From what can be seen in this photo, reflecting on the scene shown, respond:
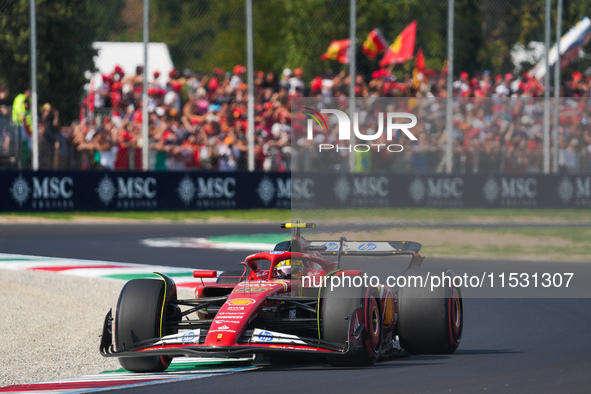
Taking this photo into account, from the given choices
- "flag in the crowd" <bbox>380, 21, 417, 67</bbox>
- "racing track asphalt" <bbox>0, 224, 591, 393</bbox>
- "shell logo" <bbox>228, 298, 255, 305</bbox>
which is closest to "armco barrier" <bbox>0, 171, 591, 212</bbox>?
"flag in the crowd" <bbox>380, 21, 417, 67</bbox>

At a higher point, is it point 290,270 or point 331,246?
point 331,246

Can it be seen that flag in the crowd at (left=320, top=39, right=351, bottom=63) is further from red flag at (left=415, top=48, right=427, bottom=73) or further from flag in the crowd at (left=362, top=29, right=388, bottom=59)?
red flag at (left=415, top=48, right=427, bottom=73)

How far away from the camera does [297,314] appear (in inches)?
256

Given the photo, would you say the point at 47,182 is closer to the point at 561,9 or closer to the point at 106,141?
the point at 106,141

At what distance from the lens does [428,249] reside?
23.6 feet

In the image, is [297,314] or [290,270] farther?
[290,270]

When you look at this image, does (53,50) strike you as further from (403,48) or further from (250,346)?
(250,346)

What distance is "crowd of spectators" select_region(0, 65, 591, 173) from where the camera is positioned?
19344 millimetres

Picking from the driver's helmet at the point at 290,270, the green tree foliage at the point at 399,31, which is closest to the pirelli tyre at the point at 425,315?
the driver's helmet at the point at 290,270


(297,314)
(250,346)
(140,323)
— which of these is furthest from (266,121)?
(250,346)

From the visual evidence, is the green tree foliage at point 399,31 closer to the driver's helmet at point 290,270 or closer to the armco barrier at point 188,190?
the armco barrier at point 188,190

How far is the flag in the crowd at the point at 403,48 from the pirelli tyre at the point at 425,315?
53.5 feet

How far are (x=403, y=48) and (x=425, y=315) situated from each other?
16838 mm

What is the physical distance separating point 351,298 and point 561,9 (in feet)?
60.0
